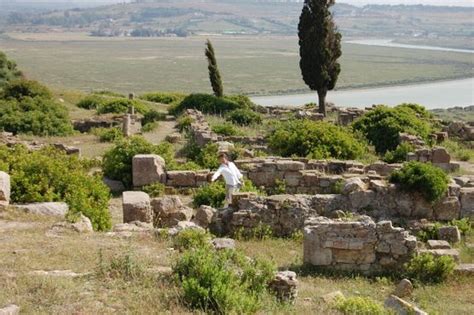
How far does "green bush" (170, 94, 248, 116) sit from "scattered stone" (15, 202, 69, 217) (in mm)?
21609

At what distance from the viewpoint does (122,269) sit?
8938mm

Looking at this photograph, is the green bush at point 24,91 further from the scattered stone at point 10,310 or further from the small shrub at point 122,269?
the scattered stone at point 10,310

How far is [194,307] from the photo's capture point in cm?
795

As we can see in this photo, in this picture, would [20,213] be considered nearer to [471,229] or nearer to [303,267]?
[303,267]

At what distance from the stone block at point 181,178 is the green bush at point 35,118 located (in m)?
12.0

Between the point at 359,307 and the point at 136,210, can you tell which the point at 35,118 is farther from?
the point at 359,307

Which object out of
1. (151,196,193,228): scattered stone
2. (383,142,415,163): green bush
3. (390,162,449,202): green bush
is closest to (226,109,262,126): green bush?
(383,142,415,163): green bush

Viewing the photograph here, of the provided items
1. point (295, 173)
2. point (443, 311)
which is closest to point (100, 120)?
point (295, 173)

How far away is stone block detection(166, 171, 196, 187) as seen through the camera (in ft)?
55.2

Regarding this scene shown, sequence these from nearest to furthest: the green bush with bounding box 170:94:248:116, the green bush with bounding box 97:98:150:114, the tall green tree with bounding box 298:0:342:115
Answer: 1. the tall green tree with bounding box 298:0:342:115
2. the green bush with bounding box 170:94:248:116
3. the green bush with bounding box 97:98:150:114

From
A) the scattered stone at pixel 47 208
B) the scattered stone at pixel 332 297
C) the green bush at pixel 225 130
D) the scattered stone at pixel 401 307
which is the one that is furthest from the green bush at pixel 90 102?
the scattered stone at pixel 401 307

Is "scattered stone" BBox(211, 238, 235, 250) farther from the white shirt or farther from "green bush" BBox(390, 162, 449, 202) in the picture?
"green bush" BBox(390, 162, 449, 202)

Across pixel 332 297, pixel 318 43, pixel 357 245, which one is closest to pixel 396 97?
pixel 318 43

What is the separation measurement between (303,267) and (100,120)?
68.5ft
